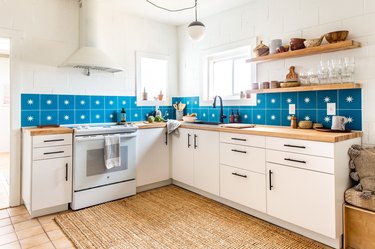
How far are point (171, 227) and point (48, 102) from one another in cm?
217

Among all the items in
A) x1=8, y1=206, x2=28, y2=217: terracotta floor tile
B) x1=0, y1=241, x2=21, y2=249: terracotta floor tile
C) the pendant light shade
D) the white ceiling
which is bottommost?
x1=0, y1=241, x2=21, y2=249: terracotta floor tile

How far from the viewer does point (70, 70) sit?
338 cm

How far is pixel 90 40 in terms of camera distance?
3264 mm

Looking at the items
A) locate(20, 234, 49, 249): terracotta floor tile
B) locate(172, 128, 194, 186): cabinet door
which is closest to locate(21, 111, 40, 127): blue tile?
locate(20, 234, 49, 249): terracotta floor tile

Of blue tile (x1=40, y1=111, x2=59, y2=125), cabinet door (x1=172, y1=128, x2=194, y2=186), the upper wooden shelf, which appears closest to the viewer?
the upper wooden shelf

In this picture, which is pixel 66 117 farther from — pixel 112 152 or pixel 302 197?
pixel 302 197

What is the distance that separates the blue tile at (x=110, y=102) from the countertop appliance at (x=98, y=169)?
0.67m

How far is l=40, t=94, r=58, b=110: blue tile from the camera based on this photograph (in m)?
3.15

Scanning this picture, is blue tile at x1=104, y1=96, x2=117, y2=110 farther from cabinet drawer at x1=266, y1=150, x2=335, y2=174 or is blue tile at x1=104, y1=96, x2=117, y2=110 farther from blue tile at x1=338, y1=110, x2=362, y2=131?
blue tile at x1=338, y1=110, x2=362, y2=131

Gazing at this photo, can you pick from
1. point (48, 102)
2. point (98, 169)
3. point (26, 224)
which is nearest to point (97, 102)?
point (48, 102)

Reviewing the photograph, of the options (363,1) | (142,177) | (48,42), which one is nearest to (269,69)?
(363,1)

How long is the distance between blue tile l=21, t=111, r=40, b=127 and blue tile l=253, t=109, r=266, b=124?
2.72 m

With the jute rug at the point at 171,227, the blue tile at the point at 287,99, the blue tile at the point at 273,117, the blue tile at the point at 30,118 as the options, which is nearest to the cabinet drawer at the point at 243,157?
the jute rug at the point at 171,227

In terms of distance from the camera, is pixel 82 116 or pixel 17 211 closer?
pixel 17 211
